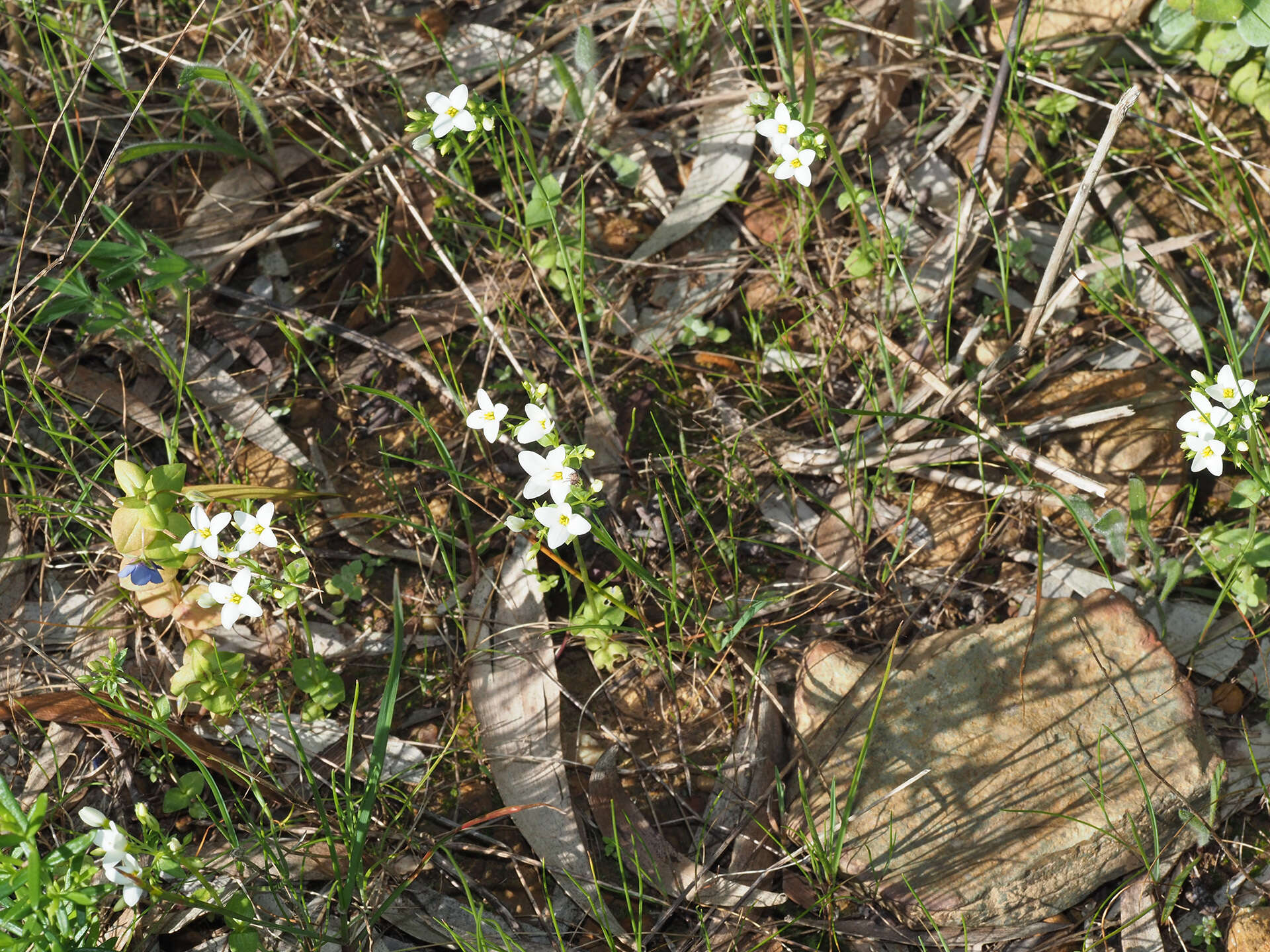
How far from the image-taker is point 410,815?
2.90 m

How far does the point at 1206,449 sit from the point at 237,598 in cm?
270

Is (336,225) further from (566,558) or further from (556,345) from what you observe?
(566,558)

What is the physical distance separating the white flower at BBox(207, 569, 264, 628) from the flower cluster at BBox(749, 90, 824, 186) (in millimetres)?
1875

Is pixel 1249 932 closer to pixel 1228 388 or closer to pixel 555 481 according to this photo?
pixel 1228 388

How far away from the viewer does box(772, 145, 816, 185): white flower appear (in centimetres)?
289

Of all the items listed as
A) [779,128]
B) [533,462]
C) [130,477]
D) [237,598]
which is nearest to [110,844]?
[237,598]

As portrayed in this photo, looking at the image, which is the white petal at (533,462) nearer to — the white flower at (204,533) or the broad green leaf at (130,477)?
the white flower at (204,533)

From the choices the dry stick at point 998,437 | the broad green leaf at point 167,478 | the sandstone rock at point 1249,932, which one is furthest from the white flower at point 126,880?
the sandstone rock at point 1249,932

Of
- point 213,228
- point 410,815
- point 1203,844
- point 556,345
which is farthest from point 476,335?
point 1203,844

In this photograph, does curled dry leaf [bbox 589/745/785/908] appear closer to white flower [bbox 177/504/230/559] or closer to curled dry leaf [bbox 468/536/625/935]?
curled dry leaf [bbox 468/536/625/935]

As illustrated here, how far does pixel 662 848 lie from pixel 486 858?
0.52m

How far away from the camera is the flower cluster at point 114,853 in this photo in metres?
2.19

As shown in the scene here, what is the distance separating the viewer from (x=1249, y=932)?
2.68 meters

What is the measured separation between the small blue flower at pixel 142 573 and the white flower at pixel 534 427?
3.58 ft
